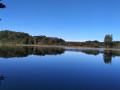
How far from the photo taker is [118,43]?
4862cm

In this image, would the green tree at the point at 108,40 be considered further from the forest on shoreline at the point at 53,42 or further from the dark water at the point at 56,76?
the dark water at the point at 56,76

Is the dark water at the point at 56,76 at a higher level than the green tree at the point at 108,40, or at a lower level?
lower

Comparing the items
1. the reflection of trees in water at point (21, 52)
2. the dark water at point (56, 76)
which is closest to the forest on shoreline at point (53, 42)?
the reflection of trees in water at point (21, 52)

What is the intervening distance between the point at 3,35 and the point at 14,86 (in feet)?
270

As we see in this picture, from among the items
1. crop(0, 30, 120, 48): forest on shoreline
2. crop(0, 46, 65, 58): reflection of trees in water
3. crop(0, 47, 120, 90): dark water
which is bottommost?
crop(0, 47, 120, 90): dark water

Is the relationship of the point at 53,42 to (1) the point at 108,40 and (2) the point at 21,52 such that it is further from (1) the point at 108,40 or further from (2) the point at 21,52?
(2) the point at 21,52

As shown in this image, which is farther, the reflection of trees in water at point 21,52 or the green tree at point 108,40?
the green tree at point 108,40

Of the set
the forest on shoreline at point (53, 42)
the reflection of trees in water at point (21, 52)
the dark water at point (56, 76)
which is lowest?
the dark water at point (56, 76)

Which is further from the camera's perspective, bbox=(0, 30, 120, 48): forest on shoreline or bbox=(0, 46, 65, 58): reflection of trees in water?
bbox=(0, 30, 120, 48): forest on shoreline

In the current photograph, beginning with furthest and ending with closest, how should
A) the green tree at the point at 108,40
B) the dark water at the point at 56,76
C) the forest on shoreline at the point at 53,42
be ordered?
1. the forest on shoreline at the point at 53,42
2. the green tree at the point at 108,40
3. the dark water at the point at 56,76

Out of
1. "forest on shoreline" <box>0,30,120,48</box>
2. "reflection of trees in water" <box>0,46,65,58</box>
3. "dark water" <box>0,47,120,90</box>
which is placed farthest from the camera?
"forest on shoreline" <box>0,30,120,48</box>

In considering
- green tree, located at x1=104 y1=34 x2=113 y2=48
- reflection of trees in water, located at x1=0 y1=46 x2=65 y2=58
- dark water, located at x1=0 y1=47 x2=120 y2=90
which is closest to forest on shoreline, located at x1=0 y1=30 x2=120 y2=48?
green tree, located at x1=104 y1=34 x2=113 y2=48

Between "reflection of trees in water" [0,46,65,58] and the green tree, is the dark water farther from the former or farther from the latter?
the green tree

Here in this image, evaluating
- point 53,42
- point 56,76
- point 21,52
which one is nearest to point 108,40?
point 53,42
